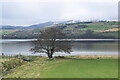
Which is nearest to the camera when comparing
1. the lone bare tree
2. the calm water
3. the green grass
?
the green grass

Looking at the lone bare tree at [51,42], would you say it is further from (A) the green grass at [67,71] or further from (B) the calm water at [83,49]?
(A) the green grass at [67,71]

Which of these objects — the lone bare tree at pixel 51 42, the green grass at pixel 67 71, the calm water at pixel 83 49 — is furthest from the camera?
the calm water at pixel 83 49

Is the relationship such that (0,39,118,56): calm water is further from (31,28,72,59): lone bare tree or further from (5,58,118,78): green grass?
(5,58,118,78): green grass

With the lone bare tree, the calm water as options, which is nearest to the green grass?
the lone bare tree

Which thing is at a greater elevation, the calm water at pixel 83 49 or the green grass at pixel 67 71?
the green grass at pixel 67 71

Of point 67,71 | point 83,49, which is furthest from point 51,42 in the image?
point 83,49

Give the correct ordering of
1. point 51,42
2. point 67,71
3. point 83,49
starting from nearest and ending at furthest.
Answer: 1. point 67,71
2. point 51,42
3. point 83,49

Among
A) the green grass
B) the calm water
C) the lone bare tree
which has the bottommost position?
the calm water

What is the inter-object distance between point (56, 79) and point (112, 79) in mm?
5745

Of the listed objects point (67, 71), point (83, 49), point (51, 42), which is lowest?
point (83, 49)

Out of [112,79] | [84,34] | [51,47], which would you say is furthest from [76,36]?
[112,79]

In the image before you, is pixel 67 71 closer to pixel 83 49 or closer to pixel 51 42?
pixel 51 42

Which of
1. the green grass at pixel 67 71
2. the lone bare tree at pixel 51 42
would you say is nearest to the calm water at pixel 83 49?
the lone bare tree at pixel 51 42

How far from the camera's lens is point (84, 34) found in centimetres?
18300
